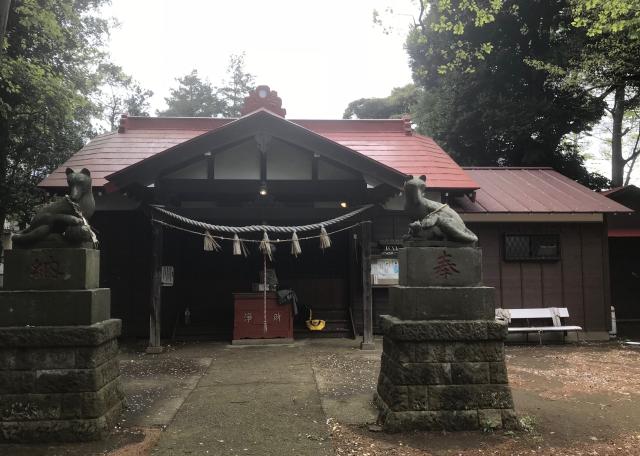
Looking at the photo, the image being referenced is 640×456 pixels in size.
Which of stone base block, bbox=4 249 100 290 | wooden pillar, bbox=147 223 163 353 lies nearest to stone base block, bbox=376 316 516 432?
stone base block, bbox=4 249 100 290

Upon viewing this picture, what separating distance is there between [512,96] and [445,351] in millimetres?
17481

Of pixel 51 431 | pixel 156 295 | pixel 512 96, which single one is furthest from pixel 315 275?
pixel 512 96

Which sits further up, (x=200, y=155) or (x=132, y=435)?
(x=200, y=155)

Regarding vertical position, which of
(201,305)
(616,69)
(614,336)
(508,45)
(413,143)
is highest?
(508,45)

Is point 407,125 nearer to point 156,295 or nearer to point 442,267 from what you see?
point 156,295

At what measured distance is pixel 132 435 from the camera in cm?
493

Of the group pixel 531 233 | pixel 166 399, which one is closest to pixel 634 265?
pixel 531 233

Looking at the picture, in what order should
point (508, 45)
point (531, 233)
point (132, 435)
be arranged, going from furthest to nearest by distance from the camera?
point (508, 45), point (531, 233), point (132, 435)

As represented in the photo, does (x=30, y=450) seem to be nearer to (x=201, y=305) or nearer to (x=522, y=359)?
(x=201, y=305)

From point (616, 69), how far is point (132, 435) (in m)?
15.3

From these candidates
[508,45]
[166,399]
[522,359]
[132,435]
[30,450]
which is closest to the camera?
[30,450]

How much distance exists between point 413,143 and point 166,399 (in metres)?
9.90

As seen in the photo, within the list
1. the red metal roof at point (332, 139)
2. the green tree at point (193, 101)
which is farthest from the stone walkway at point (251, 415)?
the green tree at point (193, 101)

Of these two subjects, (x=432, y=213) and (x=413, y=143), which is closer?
(x=432, y=213)
